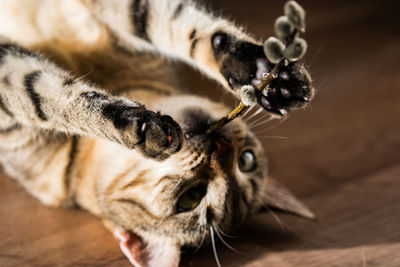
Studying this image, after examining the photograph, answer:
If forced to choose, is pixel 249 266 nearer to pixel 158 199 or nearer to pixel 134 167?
pixel 158 199

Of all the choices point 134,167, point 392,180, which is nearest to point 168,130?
point 134,167

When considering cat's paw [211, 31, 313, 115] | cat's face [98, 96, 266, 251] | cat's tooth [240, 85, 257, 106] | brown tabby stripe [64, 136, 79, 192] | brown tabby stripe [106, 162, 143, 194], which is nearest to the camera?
cat's tooth [240, 85, 257, 106]

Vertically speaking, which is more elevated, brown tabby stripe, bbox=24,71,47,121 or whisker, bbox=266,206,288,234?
whisker, bbox=266,206,288,234

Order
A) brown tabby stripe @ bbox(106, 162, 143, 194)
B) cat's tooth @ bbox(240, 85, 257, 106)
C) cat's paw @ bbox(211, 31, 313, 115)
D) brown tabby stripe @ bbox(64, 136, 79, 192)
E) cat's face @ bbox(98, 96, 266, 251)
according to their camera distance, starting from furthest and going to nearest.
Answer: brown tabby stripe @ bbox(64, 136, 79, 192) < brown tabby stripe @ bbox(106, 162, 143, 194) < cat's face @ bbox(98, 96, 266, 251) < cat's paw @ bbox(211, 31, 313, 115) < cat's tooth @ bbox(240, 85, 257, 106)

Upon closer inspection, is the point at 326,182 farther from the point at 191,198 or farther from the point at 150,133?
the point at 150,133

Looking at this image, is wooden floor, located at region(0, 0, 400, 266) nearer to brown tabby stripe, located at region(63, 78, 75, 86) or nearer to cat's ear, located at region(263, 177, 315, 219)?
cat's ear, located at region(263, 177, 315, 219)

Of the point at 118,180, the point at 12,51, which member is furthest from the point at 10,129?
the point at 118,180

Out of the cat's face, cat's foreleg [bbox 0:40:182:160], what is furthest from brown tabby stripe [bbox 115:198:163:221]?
cat's foreleg [bbox 0:40:182:160]
